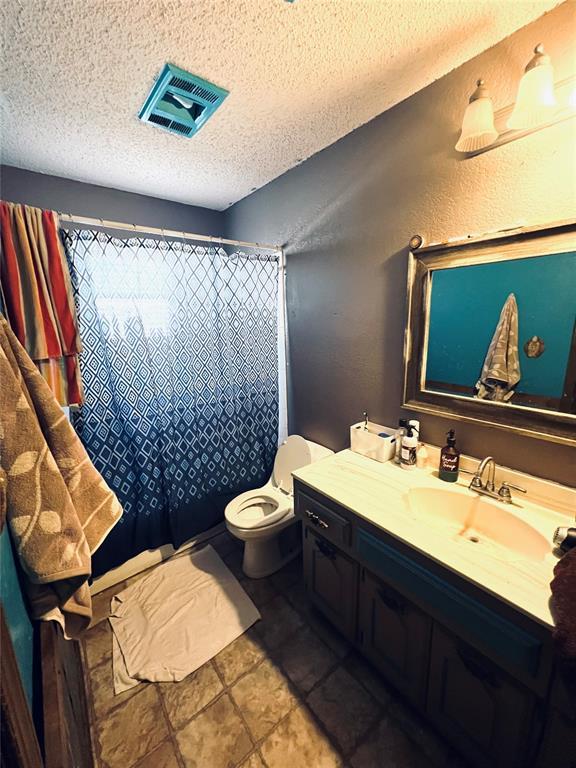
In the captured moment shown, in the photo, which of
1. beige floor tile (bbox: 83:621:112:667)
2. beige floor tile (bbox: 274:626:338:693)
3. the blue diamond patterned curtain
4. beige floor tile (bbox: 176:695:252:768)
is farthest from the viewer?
the blue diamond patterned curtain

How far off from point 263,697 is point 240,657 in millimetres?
197

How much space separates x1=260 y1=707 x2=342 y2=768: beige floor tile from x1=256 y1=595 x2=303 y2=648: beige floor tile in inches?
11.9

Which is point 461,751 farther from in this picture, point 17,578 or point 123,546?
point 123,546

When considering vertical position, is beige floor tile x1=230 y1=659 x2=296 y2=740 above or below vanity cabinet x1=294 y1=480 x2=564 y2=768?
below

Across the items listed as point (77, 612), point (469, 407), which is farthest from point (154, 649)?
point (469, 407)

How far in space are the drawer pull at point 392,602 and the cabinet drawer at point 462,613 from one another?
0.23 feet

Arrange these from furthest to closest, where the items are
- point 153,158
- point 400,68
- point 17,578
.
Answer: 1. point 153,158
2. point 400,68
3. point 17,578

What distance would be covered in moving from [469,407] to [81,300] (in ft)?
6.00

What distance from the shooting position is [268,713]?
47.1 inches

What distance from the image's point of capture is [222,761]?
1.07 m

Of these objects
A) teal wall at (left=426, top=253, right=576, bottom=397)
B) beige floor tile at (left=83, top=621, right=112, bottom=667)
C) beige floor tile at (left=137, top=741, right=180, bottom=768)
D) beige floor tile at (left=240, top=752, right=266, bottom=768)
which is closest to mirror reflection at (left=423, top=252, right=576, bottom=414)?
teal wall at (left=426, top=253, right=576, bottom=397)

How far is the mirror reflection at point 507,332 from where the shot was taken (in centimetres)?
100

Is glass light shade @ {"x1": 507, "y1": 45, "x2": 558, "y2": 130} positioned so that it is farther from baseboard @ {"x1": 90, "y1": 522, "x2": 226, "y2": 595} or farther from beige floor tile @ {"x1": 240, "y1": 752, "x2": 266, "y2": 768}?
baseboard @ {"x1": 90, "y1": 522, "x2": 226, "y2": 595}

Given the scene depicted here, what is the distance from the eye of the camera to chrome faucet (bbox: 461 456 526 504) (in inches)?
43.8
